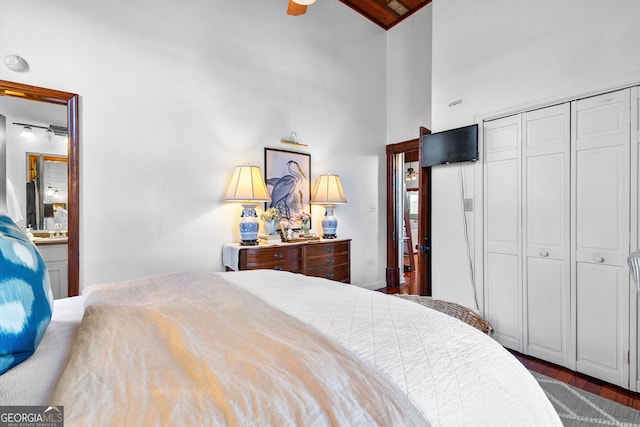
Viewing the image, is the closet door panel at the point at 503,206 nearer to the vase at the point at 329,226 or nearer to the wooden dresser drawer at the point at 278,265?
the vase at the point at 329,226

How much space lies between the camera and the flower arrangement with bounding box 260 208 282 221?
10.7 ft

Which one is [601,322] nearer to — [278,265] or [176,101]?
[278,265]

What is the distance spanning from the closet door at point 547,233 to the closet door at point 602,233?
0.21ft

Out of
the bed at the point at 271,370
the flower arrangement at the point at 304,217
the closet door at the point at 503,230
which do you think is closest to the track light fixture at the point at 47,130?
the bed at the point at 271,370

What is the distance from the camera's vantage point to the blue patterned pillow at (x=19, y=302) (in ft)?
2.24

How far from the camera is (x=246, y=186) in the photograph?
2986mm

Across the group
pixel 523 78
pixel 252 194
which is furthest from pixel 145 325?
pixel 523 78

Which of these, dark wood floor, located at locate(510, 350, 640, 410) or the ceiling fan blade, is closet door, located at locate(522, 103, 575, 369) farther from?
the ceiling fan blade

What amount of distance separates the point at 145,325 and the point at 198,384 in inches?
16.0

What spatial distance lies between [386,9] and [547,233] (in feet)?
11.7

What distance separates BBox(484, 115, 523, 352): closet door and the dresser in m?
1.55

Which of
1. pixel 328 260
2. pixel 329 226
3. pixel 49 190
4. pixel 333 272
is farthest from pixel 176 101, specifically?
pixel 333 272

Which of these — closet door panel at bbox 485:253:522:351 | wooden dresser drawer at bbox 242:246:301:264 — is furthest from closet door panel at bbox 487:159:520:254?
wooden dresser drawer at bbox 242:246:301:264

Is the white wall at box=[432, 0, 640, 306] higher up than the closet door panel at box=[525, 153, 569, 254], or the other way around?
the white wall at box=[432, 0, 640, 306]
